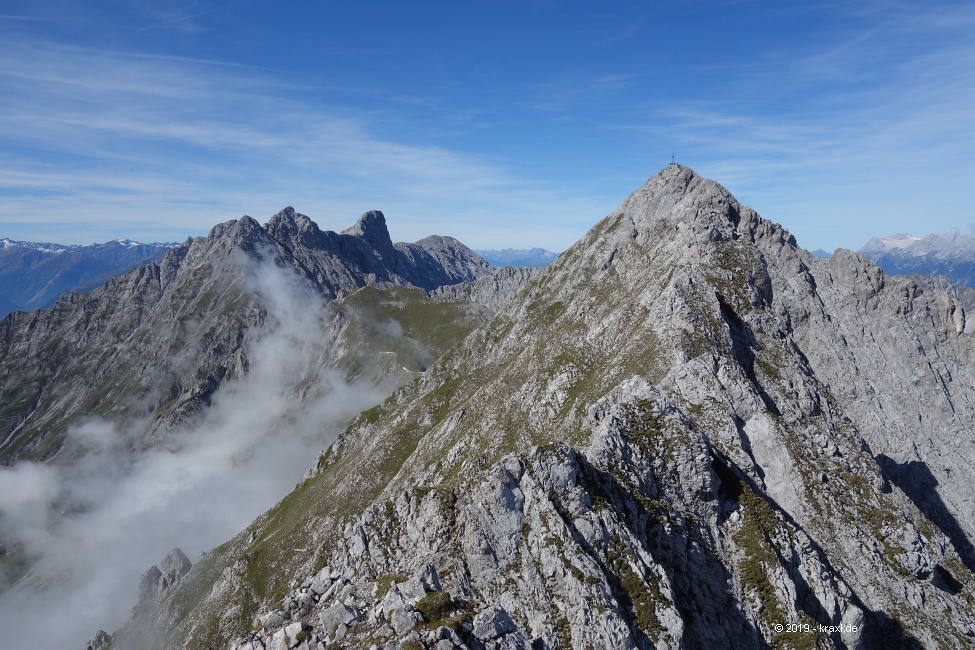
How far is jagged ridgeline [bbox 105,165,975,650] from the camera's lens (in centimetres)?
3631

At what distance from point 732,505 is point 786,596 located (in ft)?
29.1

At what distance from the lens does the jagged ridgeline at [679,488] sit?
3631 cm

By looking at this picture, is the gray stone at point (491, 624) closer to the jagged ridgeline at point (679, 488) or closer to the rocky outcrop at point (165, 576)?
the jagged ridgeline at point (679, 488)

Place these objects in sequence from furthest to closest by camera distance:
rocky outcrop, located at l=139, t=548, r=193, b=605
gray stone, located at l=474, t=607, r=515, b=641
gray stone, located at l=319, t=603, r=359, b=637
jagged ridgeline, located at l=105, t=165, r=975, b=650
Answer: rocky outcrop, located at l=139, t=548, r=193, b=605
jagged ridgeline, located at l=105, t=165, r=975, b=650
gray stone, located at l=319, t=603, r=359, b=637
gray stone, located at l=474, t=607, r=515, b=641

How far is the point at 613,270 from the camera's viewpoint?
388 ft

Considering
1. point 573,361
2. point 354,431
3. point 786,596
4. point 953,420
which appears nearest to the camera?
point 786,596

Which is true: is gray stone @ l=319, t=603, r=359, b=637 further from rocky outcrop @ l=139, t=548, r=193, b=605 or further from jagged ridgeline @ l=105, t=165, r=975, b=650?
rocky outcrop @ l=139, t=548, r=193, b=605

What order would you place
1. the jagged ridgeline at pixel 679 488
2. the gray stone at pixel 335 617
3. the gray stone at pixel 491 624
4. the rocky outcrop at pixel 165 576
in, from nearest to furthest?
the gray stone at pixel 491 624, the gray stone at pixel 335 617, the jagged ridgeline at pixel 679 488, the rocky outcrop at pixel 165 576

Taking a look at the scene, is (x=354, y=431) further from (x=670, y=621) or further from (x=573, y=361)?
(x=670, y=621)

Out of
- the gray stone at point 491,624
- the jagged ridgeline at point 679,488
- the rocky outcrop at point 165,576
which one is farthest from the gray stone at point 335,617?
the rocky outcrop at point 165,576

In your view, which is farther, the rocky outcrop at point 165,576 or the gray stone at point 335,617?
the rocky outcrop at point 165,576

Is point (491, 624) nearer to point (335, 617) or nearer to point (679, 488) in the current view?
point (335, 617)

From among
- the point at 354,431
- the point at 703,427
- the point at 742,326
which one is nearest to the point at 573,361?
the point at 742,326

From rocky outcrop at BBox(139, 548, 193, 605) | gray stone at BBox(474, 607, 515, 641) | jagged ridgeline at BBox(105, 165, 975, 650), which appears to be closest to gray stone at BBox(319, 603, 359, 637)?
jagged ridgeline at BBox(105, 165, 975, 650)
